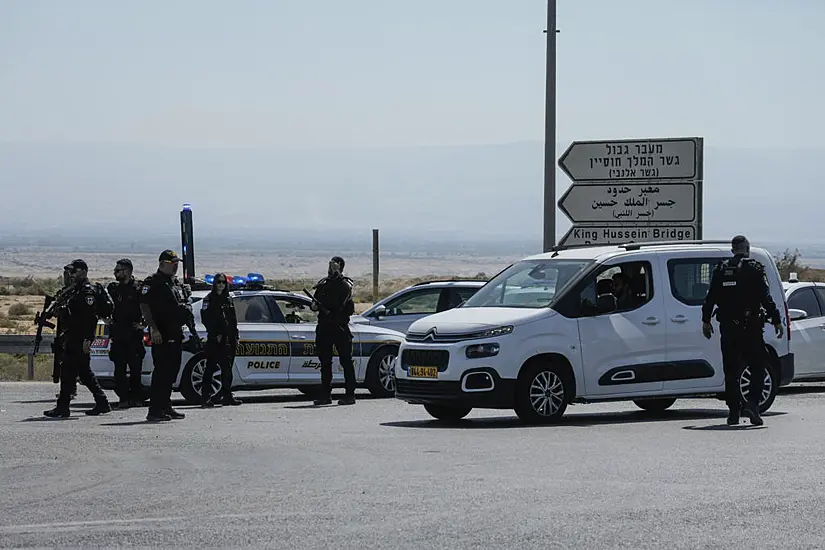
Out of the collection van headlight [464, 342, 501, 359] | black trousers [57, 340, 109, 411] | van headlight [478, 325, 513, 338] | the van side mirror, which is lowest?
black trousers [57, 340, 109, 411]

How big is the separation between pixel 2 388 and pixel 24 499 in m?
12.4

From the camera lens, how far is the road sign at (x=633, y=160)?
2292cm

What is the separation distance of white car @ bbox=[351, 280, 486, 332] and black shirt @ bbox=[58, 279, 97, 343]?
5.49 meters

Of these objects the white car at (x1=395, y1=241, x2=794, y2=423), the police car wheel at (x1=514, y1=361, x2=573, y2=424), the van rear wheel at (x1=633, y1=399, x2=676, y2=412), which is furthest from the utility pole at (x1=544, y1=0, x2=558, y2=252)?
the police car wheel at (x1=514, y1=361, x2=573, y2=424)

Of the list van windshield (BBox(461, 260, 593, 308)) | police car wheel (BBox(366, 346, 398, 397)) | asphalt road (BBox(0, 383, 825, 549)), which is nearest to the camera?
asphalt road (BBox(0, 383, 825, 549))

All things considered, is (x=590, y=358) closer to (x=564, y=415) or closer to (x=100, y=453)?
(x=564, y=415)

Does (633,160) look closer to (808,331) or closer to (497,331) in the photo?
(808,331)

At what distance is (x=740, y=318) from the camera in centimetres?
1458

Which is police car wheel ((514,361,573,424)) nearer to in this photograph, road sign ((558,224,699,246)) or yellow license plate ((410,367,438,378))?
yellow license plate ((410,367,438,378))

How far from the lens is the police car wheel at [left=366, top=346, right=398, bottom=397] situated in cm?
1956

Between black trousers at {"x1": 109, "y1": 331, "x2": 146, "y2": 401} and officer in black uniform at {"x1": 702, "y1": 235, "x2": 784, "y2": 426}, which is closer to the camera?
officer in black uniform at {"x1": 702, "y1": 235, "x2": 784, "y2": 426}

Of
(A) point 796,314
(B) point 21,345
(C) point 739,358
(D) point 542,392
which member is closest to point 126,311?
(D) point 542,392

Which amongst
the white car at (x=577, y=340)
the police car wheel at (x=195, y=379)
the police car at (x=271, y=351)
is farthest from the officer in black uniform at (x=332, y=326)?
the white car at (x=577, y=340)

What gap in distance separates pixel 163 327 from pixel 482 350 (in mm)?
3548
